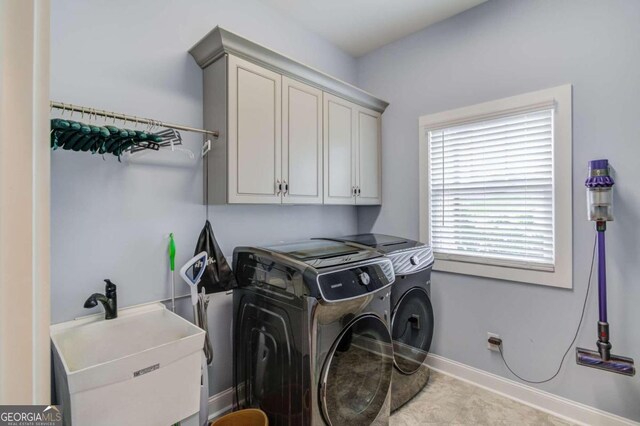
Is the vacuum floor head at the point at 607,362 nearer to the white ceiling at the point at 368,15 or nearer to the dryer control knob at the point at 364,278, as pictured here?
the dryer control knob at the point at 364,278

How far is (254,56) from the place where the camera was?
5.91 ft

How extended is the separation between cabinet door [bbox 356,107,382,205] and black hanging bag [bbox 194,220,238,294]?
1244 mm

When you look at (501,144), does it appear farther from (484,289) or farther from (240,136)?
(240,136)

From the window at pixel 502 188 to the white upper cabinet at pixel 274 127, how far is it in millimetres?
658

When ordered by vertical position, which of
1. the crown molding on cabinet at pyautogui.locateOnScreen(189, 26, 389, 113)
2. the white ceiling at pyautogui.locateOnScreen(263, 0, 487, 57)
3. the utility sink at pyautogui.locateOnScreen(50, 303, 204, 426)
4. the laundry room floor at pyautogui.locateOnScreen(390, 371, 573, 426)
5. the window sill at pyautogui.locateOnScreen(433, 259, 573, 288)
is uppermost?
the white ceiling at pyautogui.locateOnScreen(263, 0, 487, 57)

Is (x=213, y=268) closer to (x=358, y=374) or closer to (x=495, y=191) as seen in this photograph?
(x=358, y=374)

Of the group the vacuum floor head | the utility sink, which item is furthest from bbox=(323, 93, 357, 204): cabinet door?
the vacuum floor head

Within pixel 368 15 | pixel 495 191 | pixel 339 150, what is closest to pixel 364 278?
pixel 339 150

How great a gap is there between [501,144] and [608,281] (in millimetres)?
1053

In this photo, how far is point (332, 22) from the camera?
243cm

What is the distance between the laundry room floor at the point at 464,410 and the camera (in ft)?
6.08

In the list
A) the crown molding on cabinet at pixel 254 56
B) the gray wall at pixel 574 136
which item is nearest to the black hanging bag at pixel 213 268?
the crown molding on cabinet at pixel 254 56

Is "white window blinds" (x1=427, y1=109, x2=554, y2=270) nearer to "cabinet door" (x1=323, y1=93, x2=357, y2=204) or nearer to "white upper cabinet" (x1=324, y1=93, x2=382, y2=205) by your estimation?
"white upper cabinet" (x1=324, y1=93, x2=382, y2=205)

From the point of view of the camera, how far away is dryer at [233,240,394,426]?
1.40 metres
